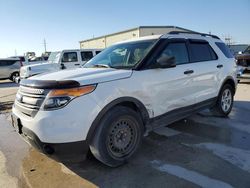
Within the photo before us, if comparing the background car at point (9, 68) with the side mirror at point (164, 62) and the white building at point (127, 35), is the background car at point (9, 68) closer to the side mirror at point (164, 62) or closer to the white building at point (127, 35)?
the white building at point (127, 35)

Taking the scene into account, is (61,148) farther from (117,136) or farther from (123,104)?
(123,104)

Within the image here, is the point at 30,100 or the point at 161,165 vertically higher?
the point at 30,100

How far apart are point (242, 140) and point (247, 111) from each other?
7.80 ft

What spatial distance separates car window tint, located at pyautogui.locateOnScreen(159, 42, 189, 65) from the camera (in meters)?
4.50

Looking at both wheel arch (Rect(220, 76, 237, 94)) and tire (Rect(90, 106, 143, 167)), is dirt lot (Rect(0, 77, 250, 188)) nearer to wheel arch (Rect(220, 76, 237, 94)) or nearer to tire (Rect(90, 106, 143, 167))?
tire (Rect(90, 106, 143, 167))

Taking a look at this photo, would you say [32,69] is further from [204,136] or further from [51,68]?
[204,136]

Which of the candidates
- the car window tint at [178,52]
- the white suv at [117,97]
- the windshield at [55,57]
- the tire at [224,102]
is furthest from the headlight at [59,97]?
the windshield at [55,57]

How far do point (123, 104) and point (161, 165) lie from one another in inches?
39.3

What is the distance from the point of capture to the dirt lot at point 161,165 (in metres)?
3.32

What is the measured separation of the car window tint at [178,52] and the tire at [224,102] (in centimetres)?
156

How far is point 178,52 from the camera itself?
4.74m

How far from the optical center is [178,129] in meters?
5.35

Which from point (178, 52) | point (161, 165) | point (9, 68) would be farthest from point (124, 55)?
point (9, 68)

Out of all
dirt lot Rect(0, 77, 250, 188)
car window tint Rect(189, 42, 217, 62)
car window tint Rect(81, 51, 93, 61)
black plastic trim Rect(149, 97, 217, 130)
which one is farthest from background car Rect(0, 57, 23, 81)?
black plastic trim Rect(149, 97, 217, 130)
